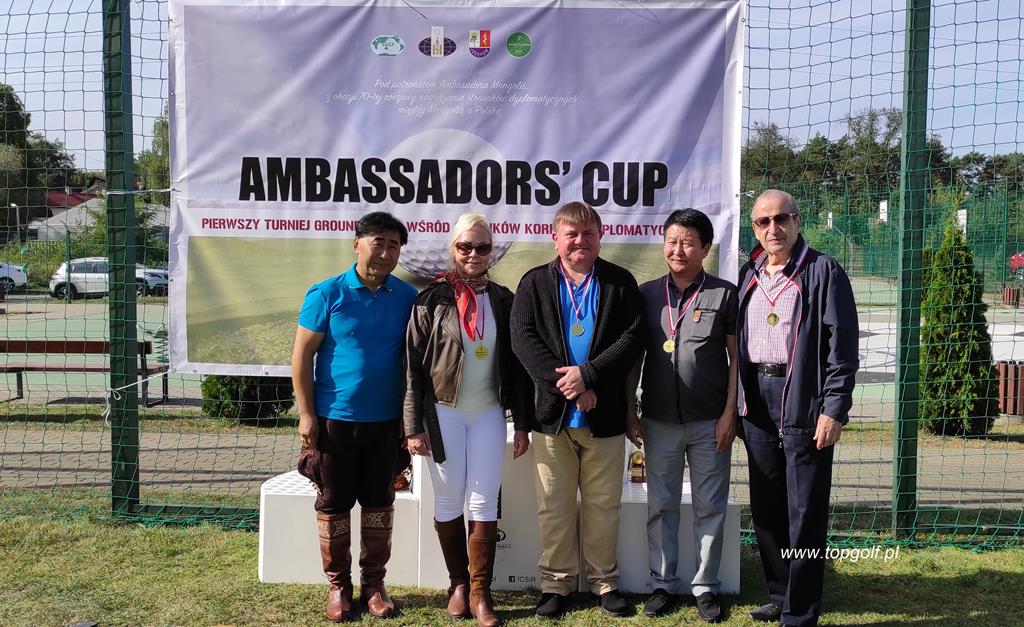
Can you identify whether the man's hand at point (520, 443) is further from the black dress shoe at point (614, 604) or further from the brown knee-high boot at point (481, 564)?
the black dress shoe at point (614, 604)

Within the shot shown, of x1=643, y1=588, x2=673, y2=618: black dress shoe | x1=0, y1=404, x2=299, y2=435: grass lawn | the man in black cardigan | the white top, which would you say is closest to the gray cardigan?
the man in black cardigan

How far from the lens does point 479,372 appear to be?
347 cm

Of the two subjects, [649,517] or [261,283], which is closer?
[649,517]

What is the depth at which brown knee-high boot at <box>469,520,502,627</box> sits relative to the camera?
351 centimetres

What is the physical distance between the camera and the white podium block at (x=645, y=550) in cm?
389

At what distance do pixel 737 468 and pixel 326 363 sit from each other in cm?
406

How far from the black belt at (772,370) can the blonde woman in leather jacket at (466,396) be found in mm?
938

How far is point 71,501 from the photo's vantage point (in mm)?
5273

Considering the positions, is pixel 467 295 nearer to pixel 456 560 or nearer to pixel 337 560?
pixel 456 560

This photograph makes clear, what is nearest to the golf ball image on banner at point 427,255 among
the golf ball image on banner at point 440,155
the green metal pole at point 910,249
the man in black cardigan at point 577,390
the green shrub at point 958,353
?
the golf ball image on banner at point 440,155

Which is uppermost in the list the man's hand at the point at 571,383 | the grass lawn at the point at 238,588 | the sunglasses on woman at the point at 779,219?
the sunglasses on woman at the point at 779,219

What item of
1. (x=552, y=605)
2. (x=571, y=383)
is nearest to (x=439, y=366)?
(x=571, y=383)

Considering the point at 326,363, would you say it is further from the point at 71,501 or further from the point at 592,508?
the point at 71,501

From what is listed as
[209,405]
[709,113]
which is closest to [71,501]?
[209,405]
